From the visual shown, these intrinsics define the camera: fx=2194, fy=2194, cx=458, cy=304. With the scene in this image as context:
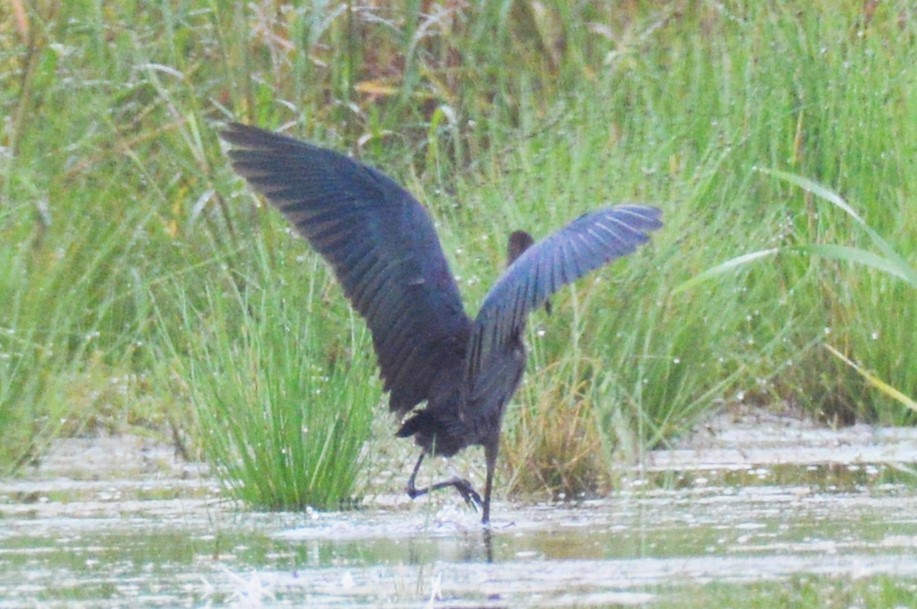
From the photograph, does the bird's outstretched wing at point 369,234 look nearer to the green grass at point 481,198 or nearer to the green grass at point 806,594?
the green grass at point 481,198

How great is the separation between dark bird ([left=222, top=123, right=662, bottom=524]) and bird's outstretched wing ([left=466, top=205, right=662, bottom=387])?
0.09ft

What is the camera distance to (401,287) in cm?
564

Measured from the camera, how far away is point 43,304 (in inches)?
267

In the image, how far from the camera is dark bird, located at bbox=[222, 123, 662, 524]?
5.63 meters

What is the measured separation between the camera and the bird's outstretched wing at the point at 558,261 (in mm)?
5203

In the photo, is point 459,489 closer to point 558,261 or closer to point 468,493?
point 468,493

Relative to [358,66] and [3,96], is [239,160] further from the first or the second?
[358,66]

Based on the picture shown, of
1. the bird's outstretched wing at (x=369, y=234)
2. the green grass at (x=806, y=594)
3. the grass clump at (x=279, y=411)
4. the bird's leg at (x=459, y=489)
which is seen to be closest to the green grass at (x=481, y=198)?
the grass clump at (x=279, y=411)

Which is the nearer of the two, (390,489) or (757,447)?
(390,489)

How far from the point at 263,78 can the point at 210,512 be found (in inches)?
120

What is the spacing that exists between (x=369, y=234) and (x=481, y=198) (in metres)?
1.70

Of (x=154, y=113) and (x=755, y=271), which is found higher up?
(x=154, y=113)

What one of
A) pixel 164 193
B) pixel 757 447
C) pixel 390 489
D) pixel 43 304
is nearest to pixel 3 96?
pixel 164 193

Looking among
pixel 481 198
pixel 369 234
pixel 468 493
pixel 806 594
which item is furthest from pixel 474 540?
pixel 481 198
